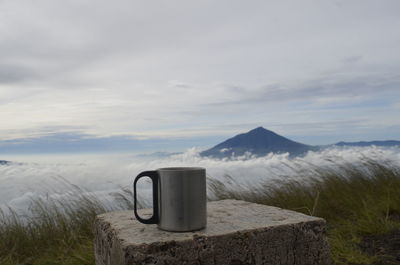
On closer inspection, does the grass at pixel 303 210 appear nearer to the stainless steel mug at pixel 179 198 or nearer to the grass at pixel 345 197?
the grass at pixel 345 197

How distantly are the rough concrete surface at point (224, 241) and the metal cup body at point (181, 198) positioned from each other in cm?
6

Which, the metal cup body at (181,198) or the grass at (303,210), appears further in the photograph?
the grass at (303,210)

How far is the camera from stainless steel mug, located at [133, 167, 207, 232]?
1.98 m

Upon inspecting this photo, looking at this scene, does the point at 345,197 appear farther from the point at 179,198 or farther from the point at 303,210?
the point at 179,198

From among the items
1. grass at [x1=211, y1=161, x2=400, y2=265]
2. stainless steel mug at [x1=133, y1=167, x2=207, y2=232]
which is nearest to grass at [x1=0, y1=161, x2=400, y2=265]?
grass at [x1=211, y1=161, x2=400, y2=265]

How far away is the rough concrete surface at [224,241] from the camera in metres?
1.98

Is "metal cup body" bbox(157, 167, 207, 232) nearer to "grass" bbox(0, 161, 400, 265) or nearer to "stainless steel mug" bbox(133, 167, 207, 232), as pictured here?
"stainless steel mug" bbox(133, 167, 207, 232)

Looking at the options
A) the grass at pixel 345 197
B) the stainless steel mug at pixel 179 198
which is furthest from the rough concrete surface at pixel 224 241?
the grass at pixel 345 197

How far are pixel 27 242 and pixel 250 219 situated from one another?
3.07 meters

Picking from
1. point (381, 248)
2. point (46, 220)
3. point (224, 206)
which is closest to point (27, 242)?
point (46, 220)

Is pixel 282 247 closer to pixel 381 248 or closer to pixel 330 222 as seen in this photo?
pixel 381 248

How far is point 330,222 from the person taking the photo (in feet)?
15.4

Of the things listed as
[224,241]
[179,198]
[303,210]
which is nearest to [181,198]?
[179,198]

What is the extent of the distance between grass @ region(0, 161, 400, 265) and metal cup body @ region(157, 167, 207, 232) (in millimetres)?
1437
